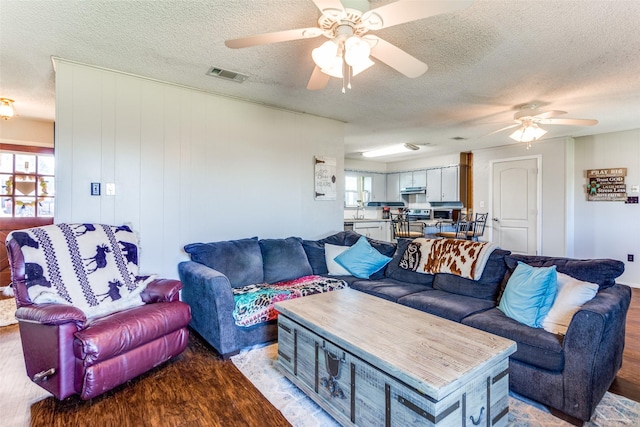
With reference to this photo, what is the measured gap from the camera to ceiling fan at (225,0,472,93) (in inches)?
58.9

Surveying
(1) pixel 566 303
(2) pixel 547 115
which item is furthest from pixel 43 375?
(2) pixel 547 115

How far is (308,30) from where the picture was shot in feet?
5.73

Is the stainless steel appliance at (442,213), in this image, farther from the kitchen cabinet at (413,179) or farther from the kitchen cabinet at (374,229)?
the kitchen cabinet at (374,229)

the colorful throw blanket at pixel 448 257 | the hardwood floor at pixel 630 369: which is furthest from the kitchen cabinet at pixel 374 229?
the hardwood floor at pixel 630 369

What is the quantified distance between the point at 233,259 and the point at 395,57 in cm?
225

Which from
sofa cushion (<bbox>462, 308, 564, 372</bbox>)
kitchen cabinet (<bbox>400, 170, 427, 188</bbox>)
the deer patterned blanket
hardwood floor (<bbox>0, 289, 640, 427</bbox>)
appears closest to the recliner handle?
hardwood floor (<bbox>0, 289, 640, 427</bbox>)

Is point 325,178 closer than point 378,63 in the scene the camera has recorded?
No

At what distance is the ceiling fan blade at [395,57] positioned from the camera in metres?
1.82

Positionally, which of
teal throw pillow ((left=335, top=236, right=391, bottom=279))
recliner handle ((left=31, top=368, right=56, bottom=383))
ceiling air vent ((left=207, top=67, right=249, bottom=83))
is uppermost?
ceiling air vent ((left=207, top=67, right=249, bottom=83))

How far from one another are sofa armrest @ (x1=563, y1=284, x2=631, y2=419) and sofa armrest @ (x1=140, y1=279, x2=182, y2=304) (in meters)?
2.60

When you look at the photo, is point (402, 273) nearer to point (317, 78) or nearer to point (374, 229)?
point (317, 78)

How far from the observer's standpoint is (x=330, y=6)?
59.9 inches

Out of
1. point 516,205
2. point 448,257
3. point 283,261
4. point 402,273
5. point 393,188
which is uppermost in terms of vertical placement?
point 393,188

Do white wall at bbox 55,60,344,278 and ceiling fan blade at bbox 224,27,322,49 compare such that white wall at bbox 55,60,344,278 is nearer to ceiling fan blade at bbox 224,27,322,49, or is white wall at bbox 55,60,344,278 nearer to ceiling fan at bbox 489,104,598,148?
ceiling fan blade at bbox 224,27,322,49
